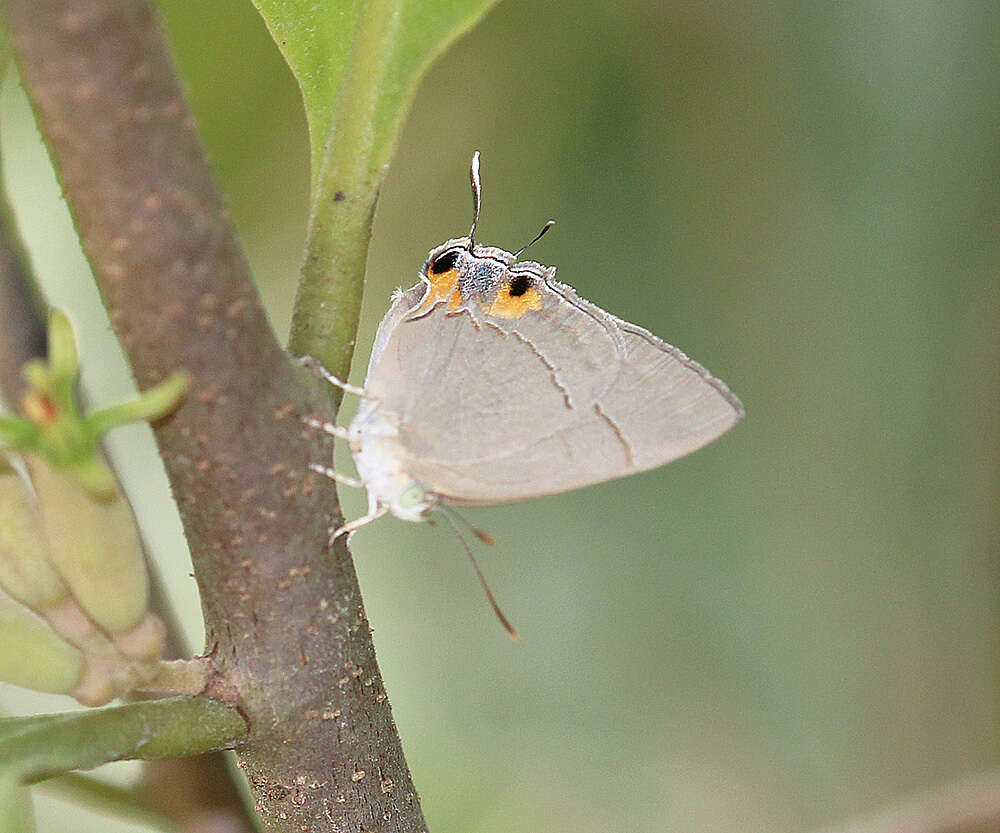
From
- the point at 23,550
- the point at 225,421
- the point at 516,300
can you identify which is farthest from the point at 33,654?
the point at 516,300

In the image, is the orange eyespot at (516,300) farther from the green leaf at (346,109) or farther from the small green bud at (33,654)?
the small green bud at (33,654)

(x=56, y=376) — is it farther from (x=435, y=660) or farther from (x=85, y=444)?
(x=435, y=660)

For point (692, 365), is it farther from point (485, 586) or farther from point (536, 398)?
point (485, 586)

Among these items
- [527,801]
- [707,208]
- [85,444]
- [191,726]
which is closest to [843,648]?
[527,801]

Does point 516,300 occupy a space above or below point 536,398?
above

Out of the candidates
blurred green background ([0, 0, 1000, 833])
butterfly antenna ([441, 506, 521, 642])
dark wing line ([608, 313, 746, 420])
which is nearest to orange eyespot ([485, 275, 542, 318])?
dark wing line ([608, 313, 746, 420])

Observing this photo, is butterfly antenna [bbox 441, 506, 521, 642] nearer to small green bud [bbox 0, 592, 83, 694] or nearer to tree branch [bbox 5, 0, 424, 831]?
tree branch [bbox 5, 0, 424, 831]

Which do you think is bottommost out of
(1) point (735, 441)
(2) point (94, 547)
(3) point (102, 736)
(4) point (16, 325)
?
(1) point (735, 441)
